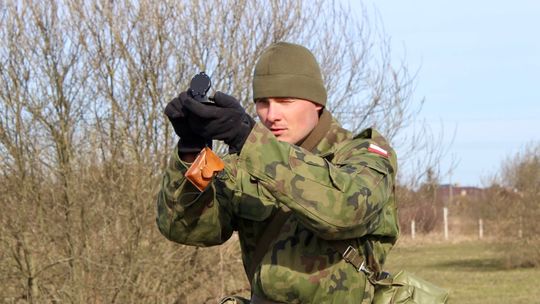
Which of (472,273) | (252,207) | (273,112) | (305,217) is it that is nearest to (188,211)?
(252,207)

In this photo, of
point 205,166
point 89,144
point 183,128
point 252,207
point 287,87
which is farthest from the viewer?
point 89,144

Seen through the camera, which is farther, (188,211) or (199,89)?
(188,211)

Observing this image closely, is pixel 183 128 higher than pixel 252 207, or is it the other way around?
pixel 183 128

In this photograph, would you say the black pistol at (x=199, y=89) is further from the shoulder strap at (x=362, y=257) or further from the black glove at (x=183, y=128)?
the shoulder strap at (x=362, y=257)

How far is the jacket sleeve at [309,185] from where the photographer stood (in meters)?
2.45

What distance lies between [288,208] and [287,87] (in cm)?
42

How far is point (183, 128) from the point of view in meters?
2.69

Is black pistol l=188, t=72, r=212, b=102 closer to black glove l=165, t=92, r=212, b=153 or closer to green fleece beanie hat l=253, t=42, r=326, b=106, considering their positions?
black glove l=165, t=92, r=212, b=153

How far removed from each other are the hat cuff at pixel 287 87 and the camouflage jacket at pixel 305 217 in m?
0.16

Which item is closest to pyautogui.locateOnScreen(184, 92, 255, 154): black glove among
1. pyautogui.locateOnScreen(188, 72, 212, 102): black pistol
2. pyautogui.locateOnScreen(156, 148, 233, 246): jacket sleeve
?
pyautogui.locateOnScreen(188, 72, 212, 102): black pistol

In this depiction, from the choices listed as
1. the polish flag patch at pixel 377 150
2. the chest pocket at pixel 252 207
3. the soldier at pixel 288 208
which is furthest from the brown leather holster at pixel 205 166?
the polish flag patch at pixel 377 150

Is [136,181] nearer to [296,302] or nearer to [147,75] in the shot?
[147,75]

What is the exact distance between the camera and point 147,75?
420 inches

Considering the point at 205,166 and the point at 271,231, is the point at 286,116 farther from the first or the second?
the point at 205,166
